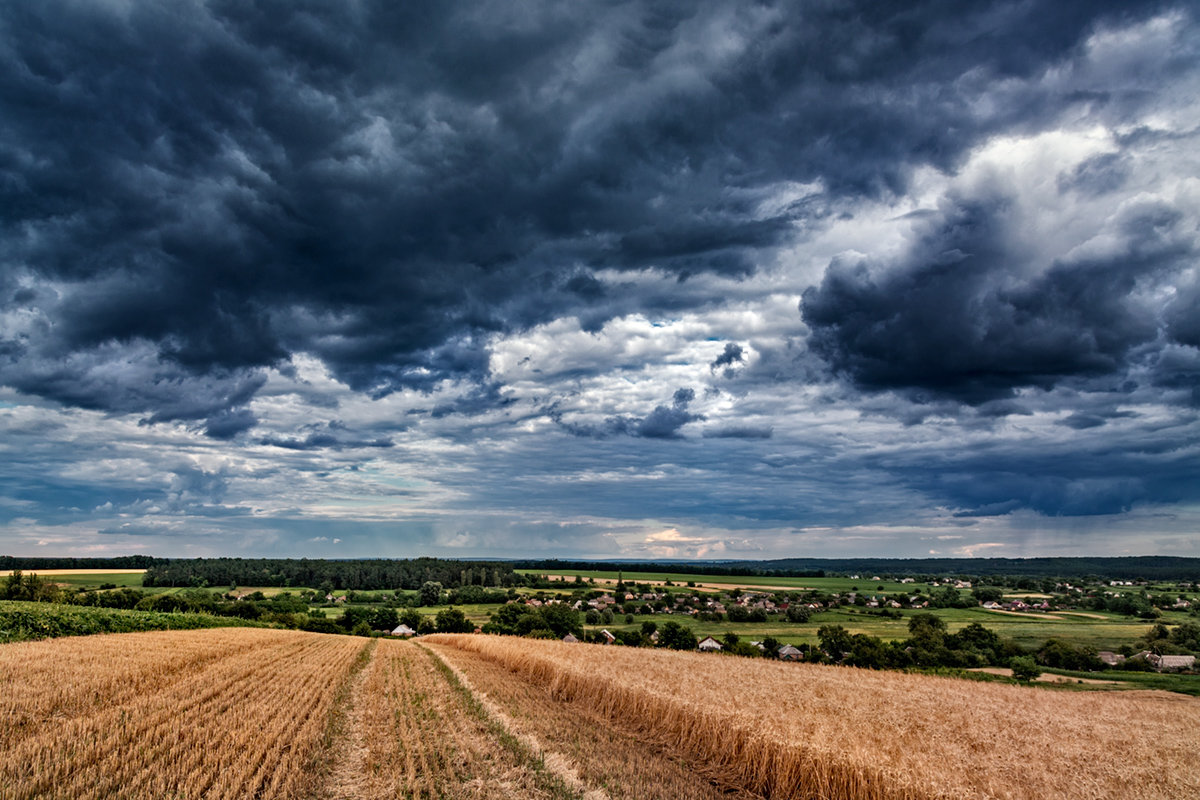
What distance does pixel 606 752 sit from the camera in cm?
1537

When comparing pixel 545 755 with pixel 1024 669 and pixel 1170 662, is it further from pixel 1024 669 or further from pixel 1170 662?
pixel 1170 662

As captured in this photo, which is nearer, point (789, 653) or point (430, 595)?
point (789, 653)

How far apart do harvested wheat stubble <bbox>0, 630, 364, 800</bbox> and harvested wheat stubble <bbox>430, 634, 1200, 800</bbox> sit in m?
9.36

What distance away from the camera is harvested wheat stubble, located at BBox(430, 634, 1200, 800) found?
A: 11.2m

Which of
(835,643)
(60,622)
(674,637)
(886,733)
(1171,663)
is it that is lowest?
(674,637)

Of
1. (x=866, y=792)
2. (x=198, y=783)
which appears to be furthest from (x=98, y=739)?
(x=866, y=792)

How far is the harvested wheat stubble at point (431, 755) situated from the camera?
38.9ft

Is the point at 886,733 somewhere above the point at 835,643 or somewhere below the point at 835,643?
above

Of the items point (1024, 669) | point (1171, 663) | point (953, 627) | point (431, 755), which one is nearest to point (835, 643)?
point (1024, 669)

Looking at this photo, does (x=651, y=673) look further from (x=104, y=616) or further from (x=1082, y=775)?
(x=104, y=616)

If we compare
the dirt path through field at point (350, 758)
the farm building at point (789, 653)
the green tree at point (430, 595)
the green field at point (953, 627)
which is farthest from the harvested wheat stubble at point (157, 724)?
the green tree at point (430, 595)

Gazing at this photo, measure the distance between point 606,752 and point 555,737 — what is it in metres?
1.88

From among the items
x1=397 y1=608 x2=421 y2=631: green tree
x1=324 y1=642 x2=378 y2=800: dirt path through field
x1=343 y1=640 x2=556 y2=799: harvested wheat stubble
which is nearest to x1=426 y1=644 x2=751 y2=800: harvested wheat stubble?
x1=343 y1=640 x2=556 y2=799: harvested wheat stubble

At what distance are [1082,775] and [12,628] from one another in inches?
2106
